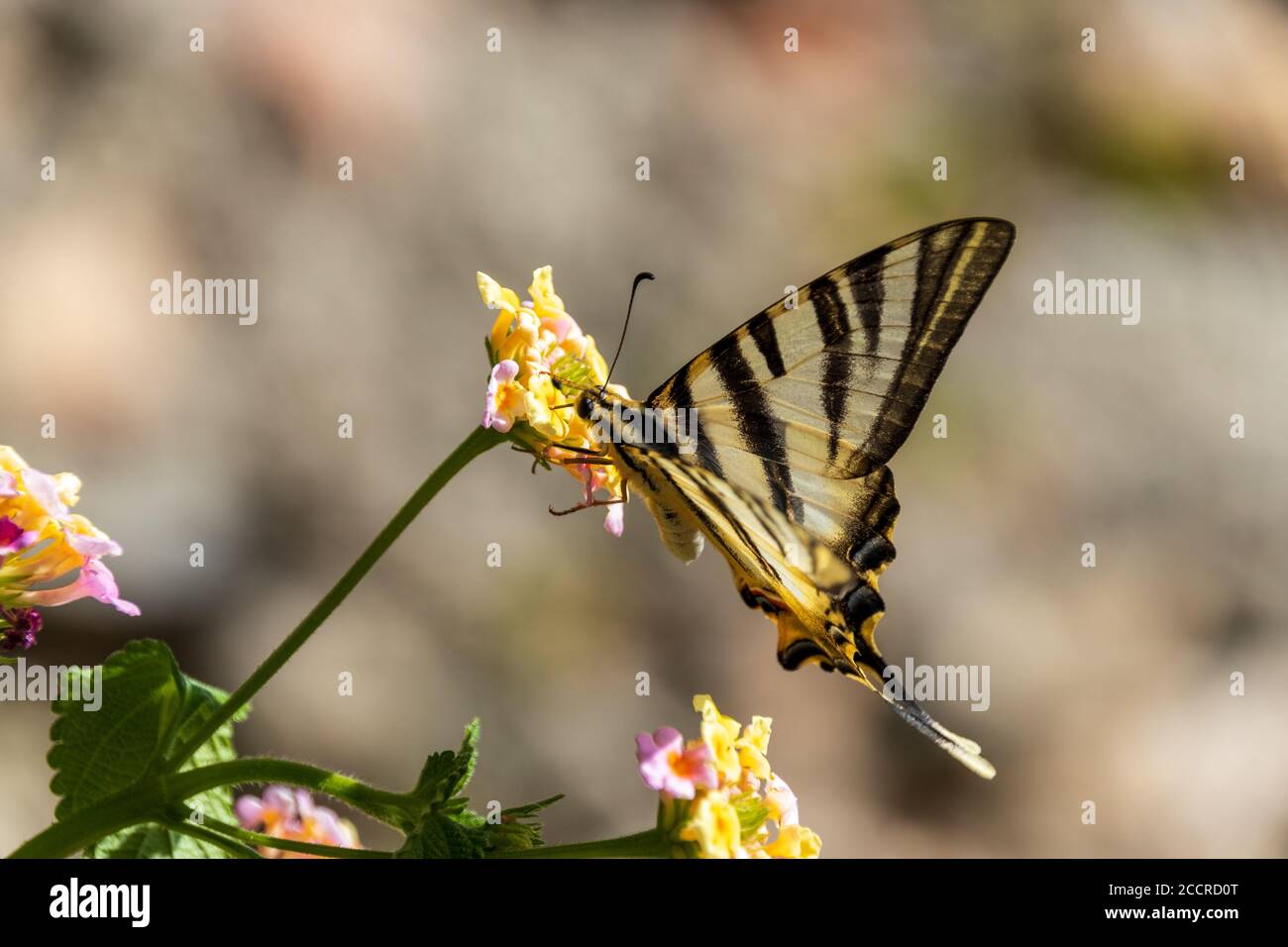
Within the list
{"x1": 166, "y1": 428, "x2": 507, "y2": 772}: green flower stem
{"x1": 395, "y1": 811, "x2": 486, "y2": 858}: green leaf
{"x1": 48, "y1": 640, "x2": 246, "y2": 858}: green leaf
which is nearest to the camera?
{"x1": 395, "y1": 811, "x2": 486, "y2": 858}: green leaf

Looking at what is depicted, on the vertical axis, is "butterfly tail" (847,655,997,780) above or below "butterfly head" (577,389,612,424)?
below

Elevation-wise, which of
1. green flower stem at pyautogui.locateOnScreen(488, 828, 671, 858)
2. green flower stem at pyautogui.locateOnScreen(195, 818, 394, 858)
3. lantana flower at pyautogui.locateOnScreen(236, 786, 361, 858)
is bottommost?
A: lantana flower at pyautogui.locateOnScreen(236, 786, 361, 858)

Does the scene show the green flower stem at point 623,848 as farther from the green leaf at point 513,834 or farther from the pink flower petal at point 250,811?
the pink flower petal at point 250,811

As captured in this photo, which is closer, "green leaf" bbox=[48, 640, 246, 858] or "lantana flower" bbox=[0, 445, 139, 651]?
"lantana flower" bbox=[0, 445, 139, 651]

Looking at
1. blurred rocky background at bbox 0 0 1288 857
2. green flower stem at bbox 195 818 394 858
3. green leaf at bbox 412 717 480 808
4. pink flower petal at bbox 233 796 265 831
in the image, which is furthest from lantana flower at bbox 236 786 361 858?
blurred rocky background at bbox 0 0 1288 857

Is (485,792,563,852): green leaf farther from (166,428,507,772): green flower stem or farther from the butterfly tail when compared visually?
the butterfly tail

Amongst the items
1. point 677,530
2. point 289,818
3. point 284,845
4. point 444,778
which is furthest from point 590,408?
point 289,818
